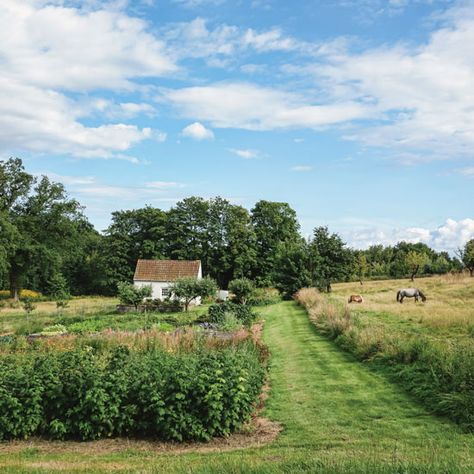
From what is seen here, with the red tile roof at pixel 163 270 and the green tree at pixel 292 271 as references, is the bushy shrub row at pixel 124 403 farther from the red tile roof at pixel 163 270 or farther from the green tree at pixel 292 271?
the red tile roof at pixel 163 270

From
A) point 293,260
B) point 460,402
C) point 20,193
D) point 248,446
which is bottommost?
point 248,446

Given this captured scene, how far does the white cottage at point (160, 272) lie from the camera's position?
50250 mm

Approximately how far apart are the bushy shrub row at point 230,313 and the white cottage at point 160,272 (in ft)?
68.9

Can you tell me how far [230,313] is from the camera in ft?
82.9

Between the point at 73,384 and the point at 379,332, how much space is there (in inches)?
373

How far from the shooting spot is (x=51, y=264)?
51.6 metres

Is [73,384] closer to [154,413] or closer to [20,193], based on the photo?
[154,413]

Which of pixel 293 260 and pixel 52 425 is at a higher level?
pixel 293 260

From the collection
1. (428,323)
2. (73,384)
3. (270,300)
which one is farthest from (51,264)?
(73,384)

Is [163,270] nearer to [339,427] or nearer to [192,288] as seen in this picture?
[192,288]

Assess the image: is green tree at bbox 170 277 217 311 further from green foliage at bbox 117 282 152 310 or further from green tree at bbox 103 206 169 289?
green tree at bbox 103 206 169 289

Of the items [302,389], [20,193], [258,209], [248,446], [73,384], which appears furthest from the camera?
[258,209]

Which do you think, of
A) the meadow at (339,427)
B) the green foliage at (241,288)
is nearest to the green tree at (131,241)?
the green foliage at (241,288)

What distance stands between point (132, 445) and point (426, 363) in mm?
6666
